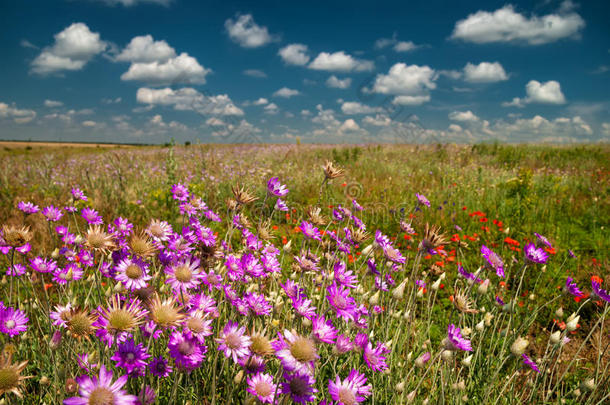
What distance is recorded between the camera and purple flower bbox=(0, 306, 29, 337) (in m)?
1.35

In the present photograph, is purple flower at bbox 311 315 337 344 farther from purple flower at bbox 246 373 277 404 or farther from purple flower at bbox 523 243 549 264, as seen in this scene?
purple flower at bbox 523 243 549 264

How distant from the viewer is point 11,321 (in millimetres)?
1364

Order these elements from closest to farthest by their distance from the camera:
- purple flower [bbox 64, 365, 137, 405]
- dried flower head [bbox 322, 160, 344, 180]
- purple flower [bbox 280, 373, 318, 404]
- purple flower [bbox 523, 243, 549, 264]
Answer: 1. purple flower [bbox 64, 365, 137, 405]
2. purple flower [bbox 280, 373, 318, 404]
3. purple flower [bbox 523, 243, 549, 264]
4. dried flower head [bbox 322, 160, 344, 180]

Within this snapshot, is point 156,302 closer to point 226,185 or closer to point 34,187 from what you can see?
point 226,185

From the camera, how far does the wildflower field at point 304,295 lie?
3.72 ft

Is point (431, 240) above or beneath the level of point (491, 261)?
above

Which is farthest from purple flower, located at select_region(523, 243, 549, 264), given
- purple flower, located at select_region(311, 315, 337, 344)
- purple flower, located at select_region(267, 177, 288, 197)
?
purple flower, located at select_region(267, 177, 288, 197)

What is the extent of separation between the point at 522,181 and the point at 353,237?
196 inches

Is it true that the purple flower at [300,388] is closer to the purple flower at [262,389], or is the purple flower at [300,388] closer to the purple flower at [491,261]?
the purple flower at [262,389]

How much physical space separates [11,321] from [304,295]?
1.31 metres

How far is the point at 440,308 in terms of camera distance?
3137 millimetres

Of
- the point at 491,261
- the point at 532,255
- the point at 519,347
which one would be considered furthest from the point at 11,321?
the point at 532,255

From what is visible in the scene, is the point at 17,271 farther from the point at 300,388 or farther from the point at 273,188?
the point at 300,388

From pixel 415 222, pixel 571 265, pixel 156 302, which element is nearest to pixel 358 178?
pixel 415 222
